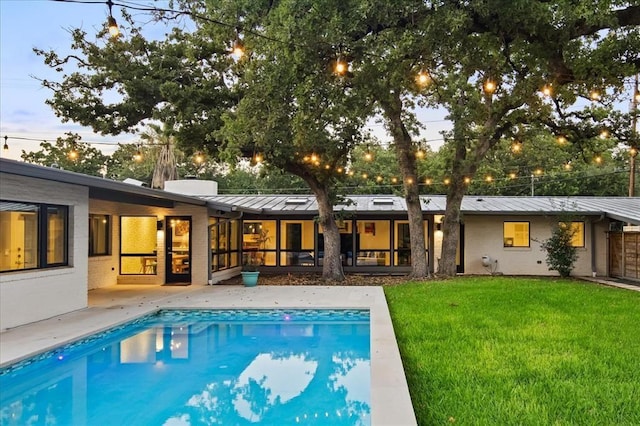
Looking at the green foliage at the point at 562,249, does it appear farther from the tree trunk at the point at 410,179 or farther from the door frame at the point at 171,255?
the door frame at the point at 171,255

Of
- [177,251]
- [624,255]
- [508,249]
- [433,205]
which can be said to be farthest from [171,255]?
[624,255]

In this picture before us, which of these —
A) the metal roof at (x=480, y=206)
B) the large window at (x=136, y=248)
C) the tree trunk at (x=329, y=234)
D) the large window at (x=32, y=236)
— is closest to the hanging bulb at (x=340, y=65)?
the large window at (x=32, y=236)

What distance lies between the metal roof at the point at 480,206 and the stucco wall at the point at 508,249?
533mm

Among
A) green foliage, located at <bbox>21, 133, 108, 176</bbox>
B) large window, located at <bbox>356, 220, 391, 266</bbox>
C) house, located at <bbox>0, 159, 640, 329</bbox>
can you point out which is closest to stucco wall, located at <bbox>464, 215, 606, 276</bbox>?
house, located at <bbox>0, 159, 640, 329</bbox>

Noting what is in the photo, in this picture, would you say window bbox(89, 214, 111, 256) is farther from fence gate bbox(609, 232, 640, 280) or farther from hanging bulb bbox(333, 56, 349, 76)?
fence gate bbox(609, 232, 640, 280)

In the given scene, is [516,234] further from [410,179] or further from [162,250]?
[162,250]

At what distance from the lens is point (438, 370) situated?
17.9 feet

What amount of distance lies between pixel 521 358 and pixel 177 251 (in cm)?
1084

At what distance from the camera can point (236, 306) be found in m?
10.2

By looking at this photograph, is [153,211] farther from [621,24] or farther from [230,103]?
[621,24]

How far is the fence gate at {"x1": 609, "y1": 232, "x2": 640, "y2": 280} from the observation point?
48.9 feet

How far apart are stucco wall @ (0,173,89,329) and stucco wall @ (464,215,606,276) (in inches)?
490

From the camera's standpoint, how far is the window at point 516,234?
1717cm

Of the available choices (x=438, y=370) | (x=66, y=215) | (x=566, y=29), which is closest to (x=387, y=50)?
(x=566, y=29)
